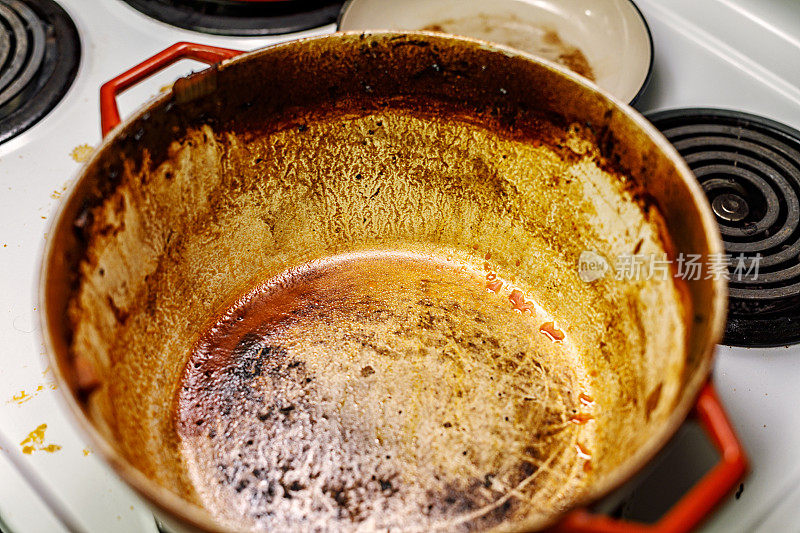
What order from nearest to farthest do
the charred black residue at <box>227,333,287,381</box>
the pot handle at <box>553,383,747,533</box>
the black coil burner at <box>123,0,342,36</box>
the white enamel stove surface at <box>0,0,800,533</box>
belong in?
the pot handle at <box>553,383,747,533</box> → the white enamel stove surface at <box>0,0,800,533</box> → the charred black residue at <box>227,333,287,381</box> → the black coil burner at <box>123,0,342,36</box>

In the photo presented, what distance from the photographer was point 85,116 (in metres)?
0.76

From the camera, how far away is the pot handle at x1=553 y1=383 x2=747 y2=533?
34 centimetres

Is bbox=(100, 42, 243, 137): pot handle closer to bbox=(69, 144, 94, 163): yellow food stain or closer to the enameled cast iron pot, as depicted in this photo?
the enameled cast iron pot

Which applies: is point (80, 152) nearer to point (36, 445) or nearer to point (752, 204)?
point (36, 445)

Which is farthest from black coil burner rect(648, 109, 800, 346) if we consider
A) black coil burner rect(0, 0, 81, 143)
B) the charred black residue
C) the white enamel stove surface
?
black coil burner rect(0, 0, 81, 143)

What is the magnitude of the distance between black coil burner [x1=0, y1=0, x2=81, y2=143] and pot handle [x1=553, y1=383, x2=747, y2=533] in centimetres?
75

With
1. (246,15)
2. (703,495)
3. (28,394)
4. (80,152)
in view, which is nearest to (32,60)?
(80,152)

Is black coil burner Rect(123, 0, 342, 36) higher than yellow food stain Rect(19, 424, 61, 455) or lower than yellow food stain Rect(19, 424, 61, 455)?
higher

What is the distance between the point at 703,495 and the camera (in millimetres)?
351

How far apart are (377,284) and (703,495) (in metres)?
0.47

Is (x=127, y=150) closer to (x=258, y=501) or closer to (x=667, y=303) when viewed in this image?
(x=258, y=501)

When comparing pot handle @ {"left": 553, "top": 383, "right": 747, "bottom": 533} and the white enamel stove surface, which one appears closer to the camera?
pot handle @ {"left": 553, "top": 383, "right": 747, "bottom": 533}

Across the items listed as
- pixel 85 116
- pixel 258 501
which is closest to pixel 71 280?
pixel 258 501

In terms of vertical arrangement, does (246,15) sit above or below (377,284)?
above
